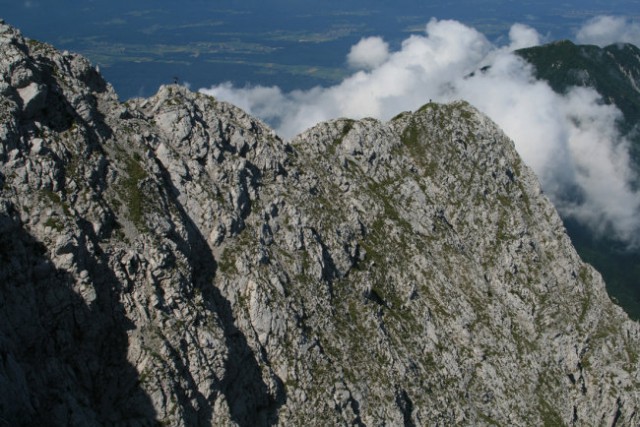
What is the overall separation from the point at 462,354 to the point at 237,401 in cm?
4752

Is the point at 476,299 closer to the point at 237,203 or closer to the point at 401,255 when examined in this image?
the point at 401,255

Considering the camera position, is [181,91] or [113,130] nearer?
[113,130]

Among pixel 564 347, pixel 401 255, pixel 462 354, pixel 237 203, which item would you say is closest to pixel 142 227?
pixel 237 203

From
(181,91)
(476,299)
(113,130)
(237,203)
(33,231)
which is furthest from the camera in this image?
(476,299)

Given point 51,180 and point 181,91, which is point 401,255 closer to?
point 181,91

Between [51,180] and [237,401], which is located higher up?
[51,180]

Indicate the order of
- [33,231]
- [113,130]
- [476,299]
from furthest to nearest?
[476,299] < [113,130] < [33,231]

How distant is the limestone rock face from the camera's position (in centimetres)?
5912

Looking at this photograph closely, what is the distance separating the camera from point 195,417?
64188mm

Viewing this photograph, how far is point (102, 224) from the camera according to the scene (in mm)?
66000

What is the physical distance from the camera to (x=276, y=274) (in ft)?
278

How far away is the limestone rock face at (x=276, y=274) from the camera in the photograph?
194ft

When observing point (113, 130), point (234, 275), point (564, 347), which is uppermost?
point (113, 130)

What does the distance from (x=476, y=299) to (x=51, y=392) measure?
83.6 metres
